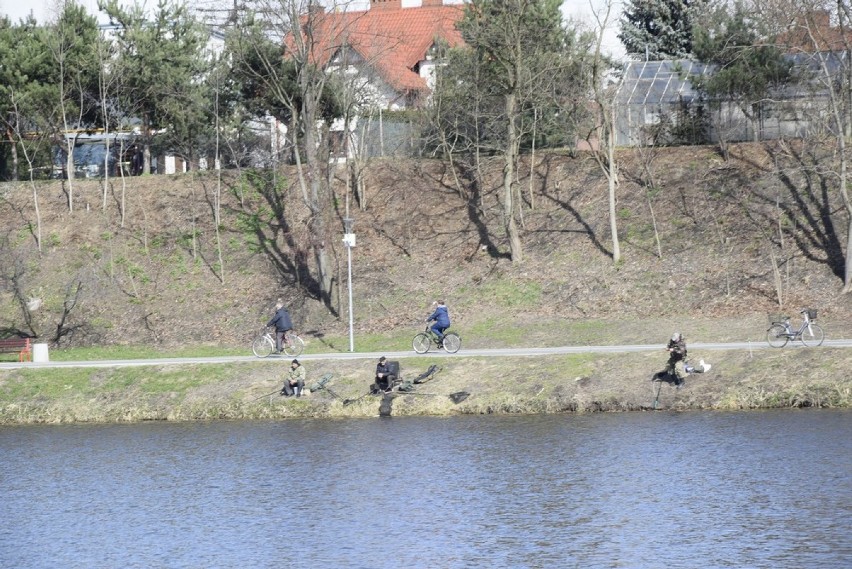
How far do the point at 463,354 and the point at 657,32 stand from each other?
3361 centimetres

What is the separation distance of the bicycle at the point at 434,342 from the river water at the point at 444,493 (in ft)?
17.3

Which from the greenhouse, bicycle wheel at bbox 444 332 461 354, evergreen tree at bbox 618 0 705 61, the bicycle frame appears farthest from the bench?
evergreen tree at bbox 618 0 705 61

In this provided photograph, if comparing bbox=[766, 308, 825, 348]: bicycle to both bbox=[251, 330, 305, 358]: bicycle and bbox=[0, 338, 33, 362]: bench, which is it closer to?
bbox=[251, 330, 305, 358]: bicycle

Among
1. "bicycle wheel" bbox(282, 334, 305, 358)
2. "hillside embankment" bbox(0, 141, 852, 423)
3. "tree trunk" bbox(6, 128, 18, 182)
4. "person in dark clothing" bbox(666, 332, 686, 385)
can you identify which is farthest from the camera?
"tree trunk" bbox(6, 128, 18, 182)

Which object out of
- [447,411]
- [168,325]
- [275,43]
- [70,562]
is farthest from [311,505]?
[275,43]

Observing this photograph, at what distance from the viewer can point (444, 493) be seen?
24734mm

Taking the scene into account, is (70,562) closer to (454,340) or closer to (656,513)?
(656,513)

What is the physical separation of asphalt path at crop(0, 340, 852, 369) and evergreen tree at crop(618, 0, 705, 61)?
2971 cm

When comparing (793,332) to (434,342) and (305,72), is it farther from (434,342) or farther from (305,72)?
(305,72)

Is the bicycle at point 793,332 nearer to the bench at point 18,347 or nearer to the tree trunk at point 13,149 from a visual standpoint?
the bench at point 18,347

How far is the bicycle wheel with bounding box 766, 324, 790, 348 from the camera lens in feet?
114

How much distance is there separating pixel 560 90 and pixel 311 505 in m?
32.3

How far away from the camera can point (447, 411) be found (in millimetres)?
33656

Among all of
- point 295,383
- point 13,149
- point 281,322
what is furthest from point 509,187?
point 13,149
